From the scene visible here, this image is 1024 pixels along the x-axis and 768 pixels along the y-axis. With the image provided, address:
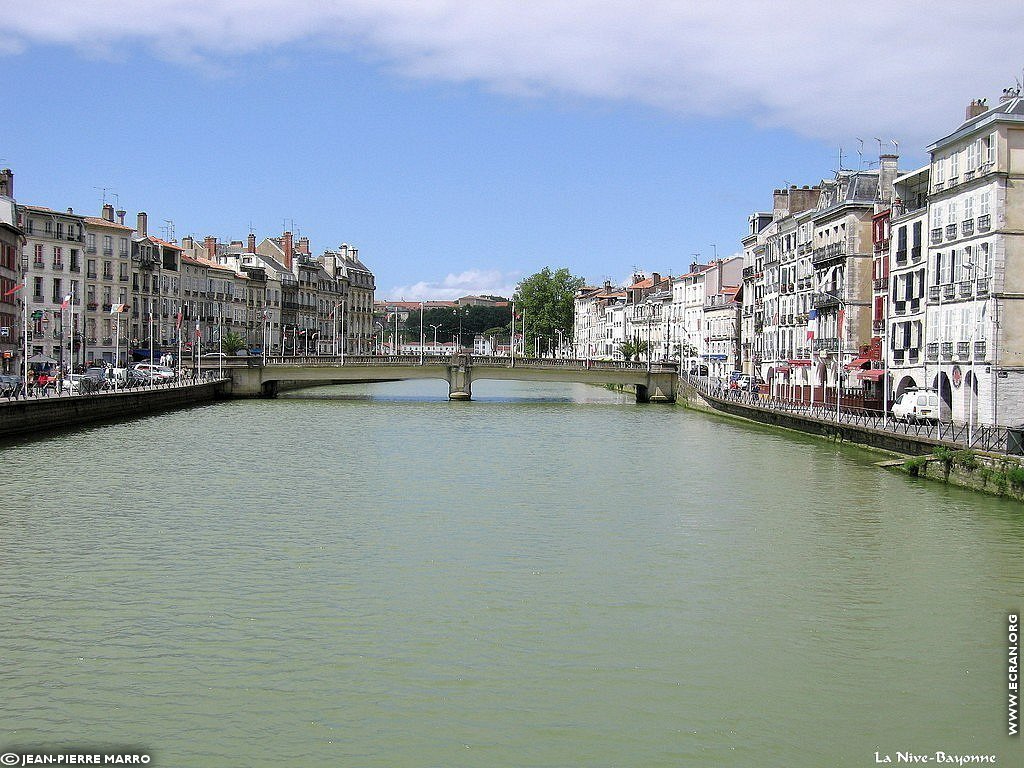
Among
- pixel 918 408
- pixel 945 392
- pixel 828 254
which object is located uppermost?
pixel 828 254

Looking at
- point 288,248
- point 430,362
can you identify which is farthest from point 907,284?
point 288,248

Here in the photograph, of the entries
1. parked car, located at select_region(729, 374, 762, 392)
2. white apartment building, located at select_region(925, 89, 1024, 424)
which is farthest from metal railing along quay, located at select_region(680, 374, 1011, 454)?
white apartment building, located at select_region(925, 89, 1024, 424)

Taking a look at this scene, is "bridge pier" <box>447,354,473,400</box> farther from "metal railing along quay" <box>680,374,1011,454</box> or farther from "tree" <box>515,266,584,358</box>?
"tree" <box>515,266,584,358</box>

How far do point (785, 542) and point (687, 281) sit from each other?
4105 inches

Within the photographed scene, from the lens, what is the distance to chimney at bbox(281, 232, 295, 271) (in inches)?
5969

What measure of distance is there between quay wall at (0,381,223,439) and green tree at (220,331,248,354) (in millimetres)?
44374

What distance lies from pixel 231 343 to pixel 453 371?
4341 cm

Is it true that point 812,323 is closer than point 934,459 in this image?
No

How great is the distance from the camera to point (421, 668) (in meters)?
17.1

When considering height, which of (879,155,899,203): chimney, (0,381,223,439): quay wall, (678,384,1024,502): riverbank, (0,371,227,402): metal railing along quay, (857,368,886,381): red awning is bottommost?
(678,384,1024,502): riverbank

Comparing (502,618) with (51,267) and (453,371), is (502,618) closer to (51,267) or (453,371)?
(453,371)

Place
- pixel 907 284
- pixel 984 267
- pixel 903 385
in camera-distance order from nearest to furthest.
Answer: pixel 984 267, pixel 907 284, pixel 903 385

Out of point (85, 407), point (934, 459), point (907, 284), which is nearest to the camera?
point (934, 459)

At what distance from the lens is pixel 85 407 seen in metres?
58.0
